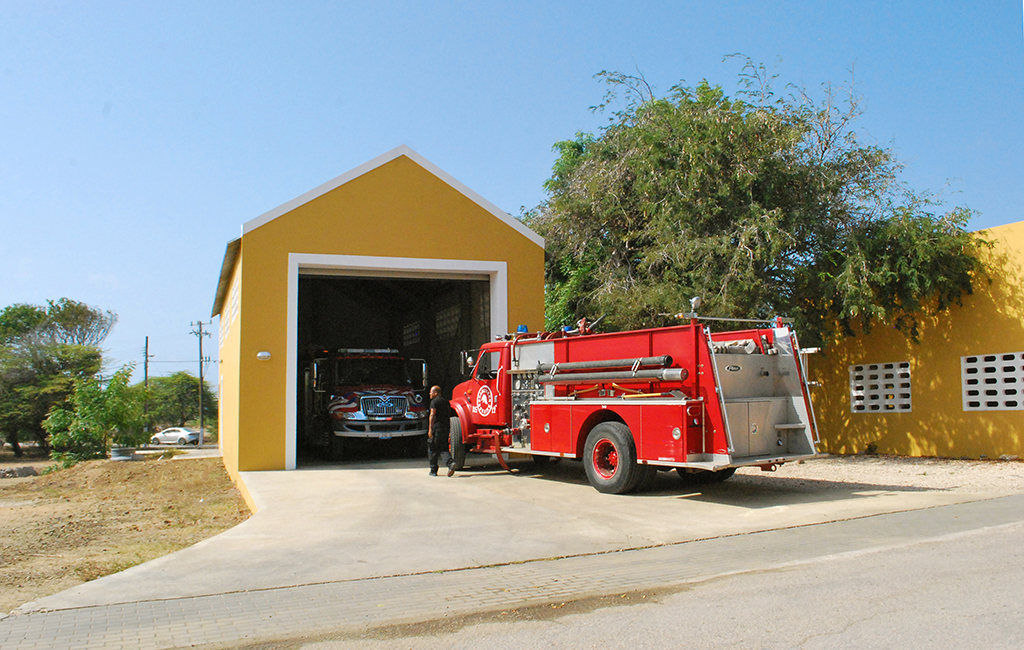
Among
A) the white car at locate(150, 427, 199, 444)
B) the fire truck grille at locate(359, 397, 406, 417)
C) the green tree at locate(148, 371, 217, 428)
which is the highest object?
the fire truck grille at locate(359, 397, 406, 417)

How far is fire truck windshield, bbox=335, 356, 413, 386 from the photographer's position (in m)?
17.2

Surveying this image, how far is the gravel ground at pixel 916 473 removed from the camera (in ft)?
40.8

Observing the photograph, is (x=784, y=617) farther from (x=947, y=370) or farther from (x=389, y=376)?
(x=947, y=370)

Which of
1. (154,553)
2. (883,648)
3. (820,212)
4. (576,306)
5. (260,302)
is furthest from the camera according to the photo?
(576,306)

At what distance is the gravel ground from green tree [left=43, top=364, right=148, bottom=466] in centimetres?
2096

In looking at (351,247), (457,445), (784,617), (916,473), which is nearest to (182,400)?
(351,247)

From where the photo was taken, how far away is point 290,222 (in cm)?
1525

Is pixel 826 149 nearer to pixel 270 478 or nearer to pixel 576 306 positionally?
pixel 576 306

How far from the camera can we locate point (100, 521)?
11.5m

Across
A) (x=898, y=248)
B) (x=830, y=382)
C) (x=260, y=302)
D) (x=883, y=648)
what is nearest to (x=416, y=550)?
(x=883, y=648)

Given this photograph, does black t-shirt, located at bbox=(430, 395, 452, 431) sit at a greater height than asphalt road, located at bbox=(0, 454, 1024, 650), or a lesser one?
greater

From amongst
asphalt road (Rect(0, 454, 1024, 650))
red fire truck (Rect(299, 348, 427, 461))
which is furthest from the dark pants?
asphalt road (Rect(0, 454, 1024, 650))

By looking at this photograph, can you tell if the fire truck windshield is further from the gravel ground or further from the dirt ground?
the gravel ground

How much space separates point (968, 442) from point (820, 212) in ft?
18.6
